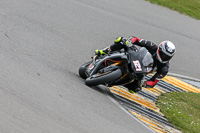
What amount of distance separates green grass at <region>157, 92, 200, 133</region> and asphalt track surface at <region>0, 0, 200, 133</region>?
1.22m

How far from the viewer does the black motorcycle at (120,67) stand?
24.3ft

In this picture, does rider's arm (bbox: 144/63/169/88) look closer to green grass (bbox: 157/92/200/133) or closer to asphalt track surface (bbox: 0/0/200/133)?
green grass (bbox: 157/92/200/133)

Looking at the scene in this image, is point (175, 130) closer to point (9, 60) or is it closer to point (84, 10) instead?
point (9, 60)

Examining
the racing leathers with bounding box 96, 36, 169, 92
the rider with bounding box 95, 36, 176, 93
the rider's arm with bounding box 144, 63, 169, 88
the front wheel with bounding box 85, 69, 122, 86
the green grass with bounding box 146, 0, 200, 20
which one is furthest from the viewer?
the green grass with bounding box 146, 0, 200, 20

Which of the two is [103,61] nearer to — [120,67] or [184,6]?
[120,67]

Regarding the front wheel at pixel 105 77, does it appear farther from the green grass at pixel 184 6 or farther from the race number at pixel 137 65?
the green grass at pixel 184 6

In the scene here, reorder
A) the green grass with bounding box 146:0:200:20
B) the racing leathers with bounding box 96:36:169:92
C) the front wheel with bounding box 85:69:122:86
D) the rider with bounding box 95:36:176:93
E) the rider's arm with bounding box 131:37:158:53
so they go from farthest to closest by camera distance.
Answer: the green grass with bounding box 146:0:200:20, the rider's arm with bounding box 131:37:158:53, the racing leathers with bounding box 96:36:169:92, the rider with bounding box 95:36:176:93, the front wheel with bounding box 85:69:122:86

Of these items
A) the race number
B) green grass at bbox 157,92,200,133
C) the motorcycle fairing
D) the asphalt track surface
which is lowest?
green grass at bbox 157,92,200,133

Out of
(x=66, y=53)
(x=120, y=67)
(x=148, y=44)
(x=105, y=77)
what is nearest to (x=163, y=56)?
(x=148, y=44)

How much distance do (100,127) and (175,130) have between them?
2.38 meters

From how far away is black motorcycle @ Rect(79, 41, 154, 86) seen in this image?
7402 millimetres

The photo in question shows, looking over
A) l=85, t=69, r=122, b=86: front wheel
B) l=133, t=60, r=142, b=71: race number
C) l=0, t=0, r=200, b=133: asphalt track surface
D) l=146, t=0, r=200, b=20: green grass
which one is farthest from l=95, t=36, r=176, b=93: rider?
l=146, t=0, r=200, b=20: green grass

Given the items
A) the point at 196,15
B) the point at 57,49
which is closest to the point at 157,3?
the point at 196,15

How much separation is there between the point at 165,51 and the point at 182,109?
175 centimetres
